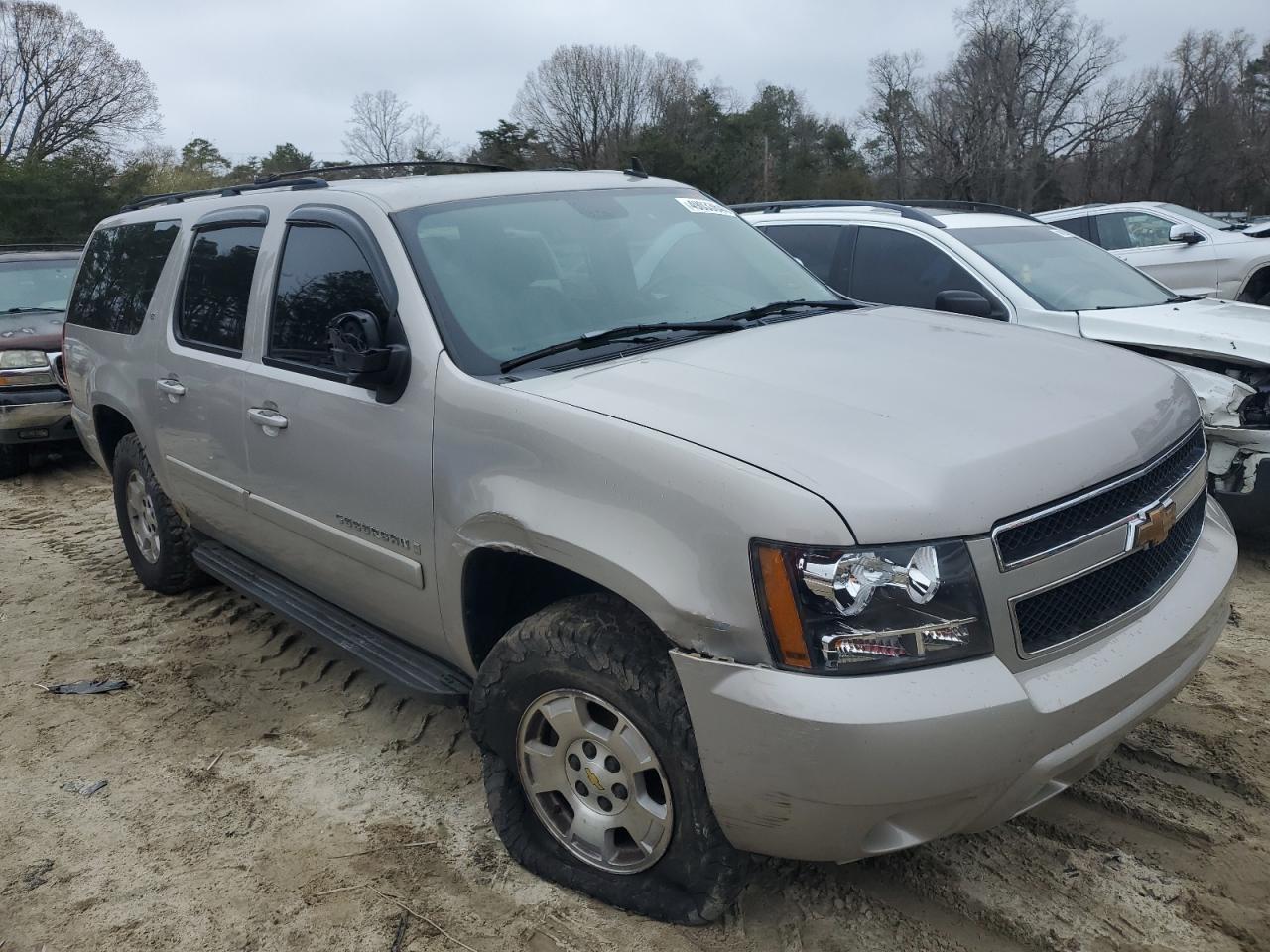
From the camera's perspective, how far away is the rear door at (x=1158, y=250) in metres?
10.2

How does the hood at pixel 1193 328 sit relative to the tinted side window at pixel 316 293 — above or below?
below

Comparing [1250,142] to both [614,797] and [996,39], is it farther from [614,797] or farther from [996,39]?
[614,797]

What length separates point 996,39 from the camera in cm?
6197

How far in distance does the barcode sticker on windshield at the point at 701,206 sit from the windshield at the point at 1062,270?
2.40m

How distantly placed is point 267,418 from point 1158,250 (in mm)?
9817

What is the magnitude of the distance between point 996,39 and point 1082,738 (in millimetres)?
68877

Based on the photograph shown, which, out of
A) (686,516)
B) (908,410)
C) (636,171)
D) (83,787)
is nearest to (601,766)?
(686,516)

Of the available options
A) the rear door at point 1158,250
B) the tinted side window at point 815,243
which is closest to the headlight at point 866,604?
the tinted side window at point 815,243

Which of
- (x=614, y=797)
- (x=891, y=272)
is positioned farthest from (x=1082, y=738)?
(x=891, y=272)

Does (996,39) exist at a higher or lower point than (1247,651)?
higher

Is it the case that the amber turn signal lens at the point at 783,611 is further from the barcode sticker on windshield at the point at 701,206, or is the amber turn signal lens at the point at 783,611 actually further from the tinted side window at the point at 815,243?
the tinted side window at the point at 815,243

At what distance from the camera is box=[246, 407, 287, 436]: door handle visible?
351cm

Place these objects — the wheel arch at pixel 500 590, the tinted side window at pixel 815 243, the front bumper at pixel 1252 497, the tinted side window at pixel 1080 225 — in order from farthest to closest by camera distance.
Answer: the tinted side window at pixel 1080 225 → the tinted side window at pixel 815 243 → the front bumper at pixel 1252 497 → the wheel arch at pixel 500 590

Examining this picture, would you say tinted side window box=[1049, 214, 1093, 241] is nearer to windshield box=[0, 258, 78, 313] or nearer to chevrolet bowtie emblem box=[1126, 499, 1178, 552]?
chevrolet bowtie emblem box=[1126, 499, 1178, 552]
